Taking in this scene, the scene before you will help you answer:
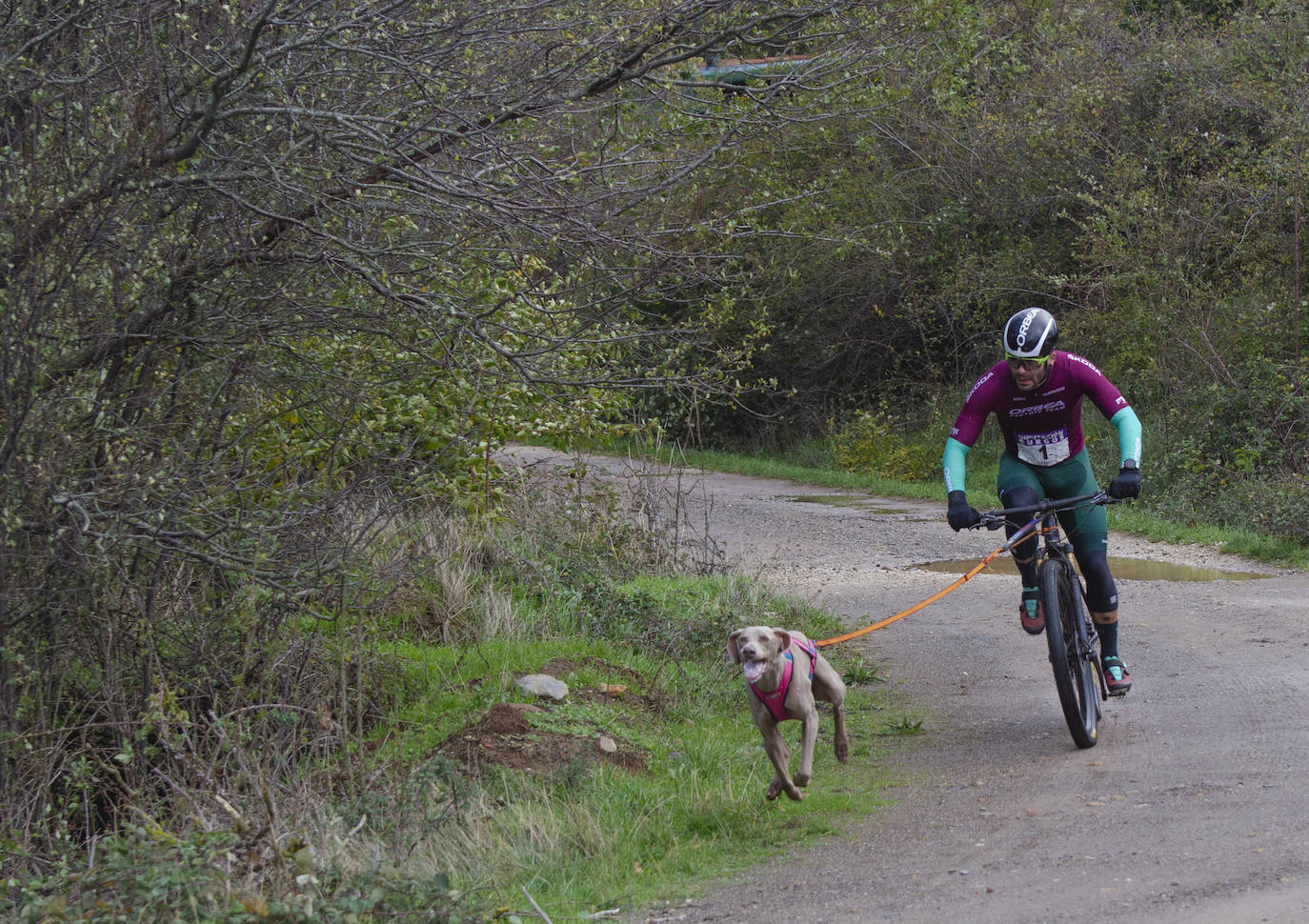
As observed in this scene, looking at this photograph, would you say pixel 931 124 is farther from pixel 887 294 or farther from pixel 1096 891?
pixel 1096 891

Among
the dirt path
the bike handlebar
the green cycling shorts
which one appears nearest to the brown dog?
the dirt path

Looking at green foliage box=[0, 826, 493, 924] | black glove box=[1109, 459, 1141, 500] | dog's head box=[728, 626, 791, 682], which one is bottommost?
green foliage box=[0, 826, 493, 924]

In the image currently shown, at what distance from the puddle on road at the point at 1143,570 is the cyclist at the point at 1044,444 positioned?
200 inches

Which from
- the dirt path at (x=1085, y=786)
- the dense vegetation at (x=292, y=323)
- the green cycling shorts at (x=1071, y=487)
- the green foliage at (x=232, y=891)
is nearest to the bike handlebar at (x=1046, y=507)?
the green cycling shorts at (x=1071, y=487)

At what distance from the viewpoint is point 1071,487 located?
24.7 ft

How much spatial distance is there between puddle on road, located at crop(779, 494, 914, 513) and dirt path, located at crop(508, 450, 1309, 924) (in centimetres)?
653

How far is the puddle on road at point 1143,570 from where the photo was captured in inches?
487

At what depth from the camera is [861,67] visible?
31.9ft

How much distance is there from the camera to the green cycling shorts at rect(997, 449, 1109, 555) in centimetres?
740

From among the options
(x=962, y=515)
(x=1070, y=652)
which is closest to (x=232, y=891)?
(x=962, y=515)

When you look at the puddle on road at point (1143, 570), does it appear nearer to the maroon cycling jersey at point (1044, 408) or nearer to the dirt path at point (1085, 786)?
the dirt path at point (1085, 786)

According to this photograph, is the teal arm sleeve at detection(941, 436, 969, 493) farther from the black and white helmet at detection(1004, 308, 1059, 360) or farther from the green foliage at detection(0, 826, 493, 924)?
the green foliage at detection(0, 826, 493, 924)

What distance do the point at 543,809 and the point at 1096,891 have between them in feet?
7.97

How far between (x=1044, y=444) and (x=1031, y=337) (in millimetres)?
713
